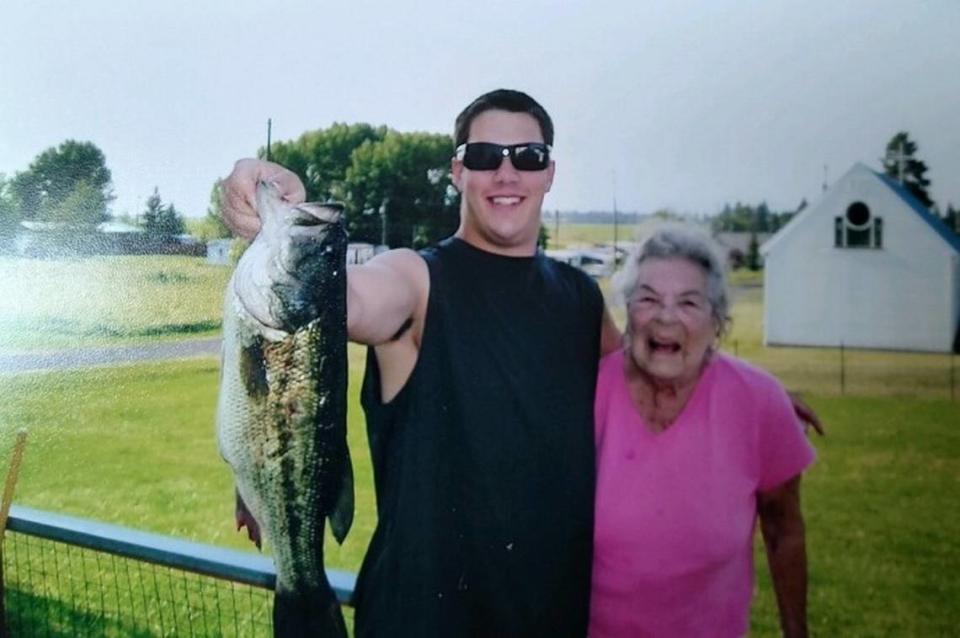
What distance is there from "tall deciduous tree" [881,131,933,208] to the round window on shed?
10 centimetres

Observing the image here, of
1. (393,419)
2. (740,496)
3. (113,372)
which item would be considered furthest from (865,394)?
(113,372)

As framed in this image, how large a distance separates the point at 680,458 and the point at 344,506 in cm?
59

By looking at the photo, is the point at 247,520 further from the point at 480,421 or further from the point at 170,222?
the point at 170,222

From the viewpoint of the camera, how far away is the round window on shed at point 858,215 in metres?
1.78

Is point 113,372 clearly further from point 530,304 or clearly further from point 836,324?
point 836,324

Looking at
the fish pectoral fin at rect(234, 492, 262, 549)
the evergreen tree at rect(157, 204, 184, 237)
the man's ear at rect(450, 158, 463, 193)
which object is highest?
the man's ear at rect(450, 158, 463, 193)

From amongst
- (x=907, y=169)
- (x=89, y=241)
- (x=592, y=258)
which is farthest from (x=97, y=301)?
(x=907, y=169)

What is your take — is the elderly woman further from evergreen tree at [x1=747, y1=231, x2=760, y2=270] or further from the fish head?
the fish head

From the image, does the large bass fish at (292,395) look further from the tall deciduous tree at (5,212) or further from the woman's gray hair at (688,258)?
the tall deciduous tree at (5,212)

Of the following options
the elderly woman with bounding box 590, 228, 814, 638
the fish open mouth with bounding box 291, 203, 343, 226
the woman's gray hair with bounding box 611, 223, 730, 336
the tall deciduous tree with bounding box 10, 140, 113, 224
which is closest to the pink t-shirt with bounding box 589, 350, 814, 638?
the elderly woman with bounding box 590, 228, 814, 638

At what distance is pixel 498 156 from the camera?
1.44m

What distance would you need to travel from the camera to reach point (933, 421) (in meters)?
1.85

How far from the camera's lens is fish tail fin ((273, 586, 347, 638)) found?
1.40 meters

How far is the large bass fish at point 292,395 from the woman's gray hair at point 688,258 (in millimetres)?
566
